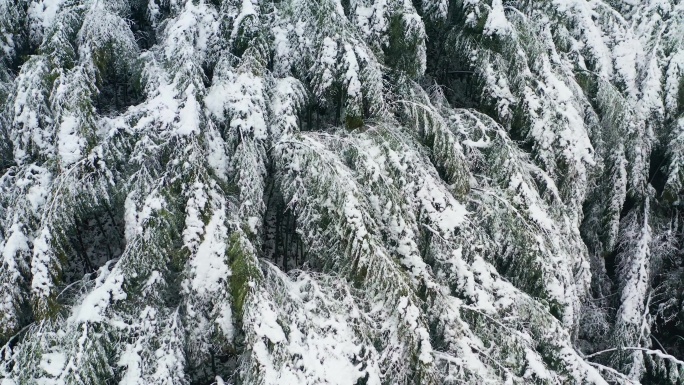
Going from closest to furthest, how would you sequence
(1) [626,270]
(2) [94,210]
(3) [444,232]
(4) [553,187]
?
(2) [94,210] < (3) [444,232] < (4) [553,187] < (1) [626,270]

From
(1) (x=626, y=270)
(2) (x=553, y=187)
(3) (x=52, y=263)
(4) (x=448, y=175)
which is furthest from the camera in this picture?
(1) (x=626, y=270)

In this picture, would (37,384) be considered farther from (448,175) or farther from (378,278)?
(448,175)

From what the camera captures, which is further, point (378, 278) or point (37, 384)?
point (378, 278)

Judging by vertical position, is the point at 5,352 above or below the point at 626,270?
above

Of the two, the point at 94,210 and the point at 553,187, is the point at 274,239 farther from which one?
the point at 553,187

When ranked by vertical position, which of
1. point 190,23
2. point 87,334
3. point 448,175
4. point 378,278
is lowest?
point 87,334

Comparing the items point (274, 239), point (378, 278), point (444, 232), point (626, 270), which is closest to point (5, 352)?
point (274, 239)

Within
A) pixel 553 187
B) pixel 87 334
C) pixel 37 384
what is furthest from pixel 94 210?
pixel 553 187
